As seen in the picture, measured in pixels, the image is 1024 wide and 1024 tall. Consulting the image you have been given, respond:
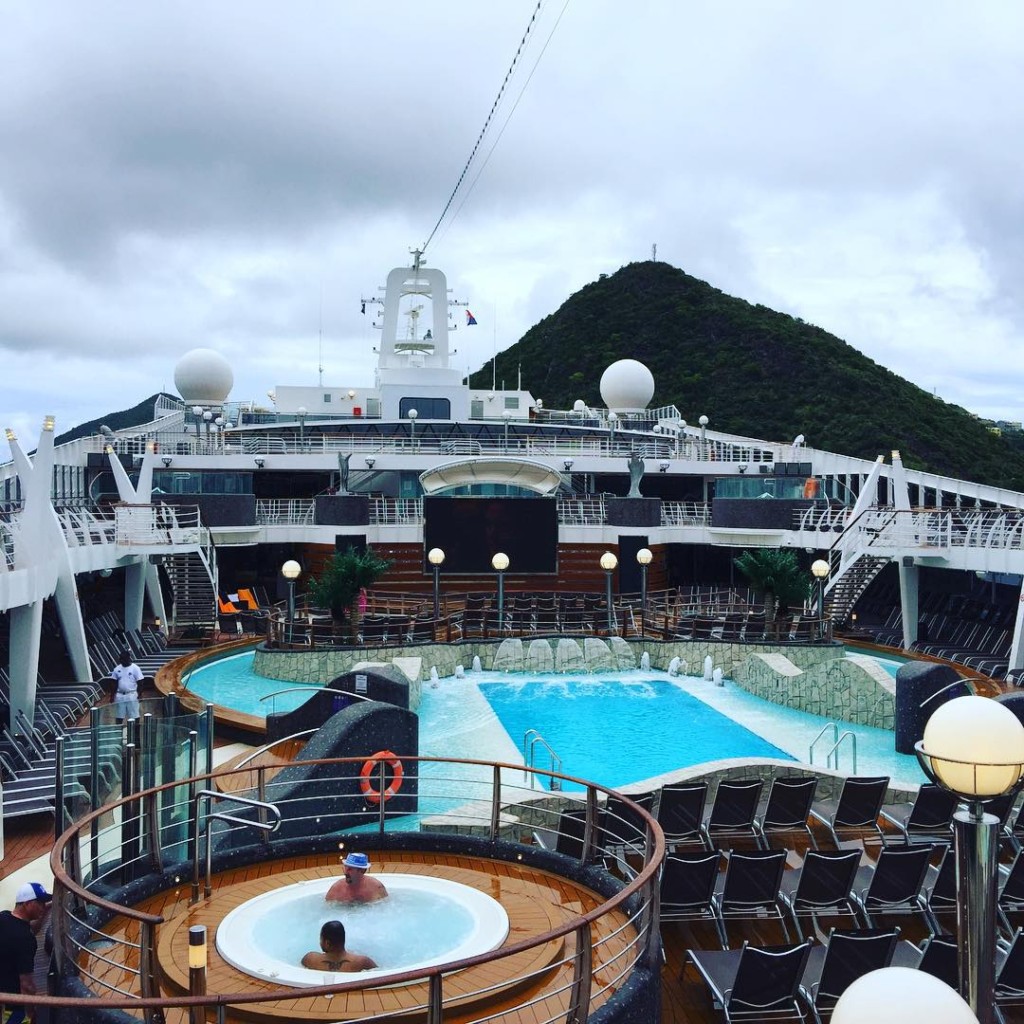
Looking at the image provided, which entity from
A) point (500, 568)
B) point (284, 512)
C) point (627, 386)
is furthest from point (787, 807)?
point (627, 386)

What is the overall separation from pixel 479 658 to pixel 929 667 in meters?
8.37

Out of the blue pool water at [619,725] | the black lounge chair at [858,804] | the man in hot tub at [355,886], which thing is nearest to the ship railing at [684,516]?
the blue pool water at [619,725]

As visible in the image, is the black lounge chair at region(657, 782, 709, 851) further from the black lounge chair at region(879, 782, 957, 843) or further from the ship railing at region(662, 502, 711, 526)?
the ship railing at region(662, 502, 711, 526)

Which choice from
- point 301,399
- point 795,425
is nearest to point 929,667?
point 301,399

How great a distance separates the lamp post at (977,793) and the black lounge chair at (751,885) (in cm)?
322

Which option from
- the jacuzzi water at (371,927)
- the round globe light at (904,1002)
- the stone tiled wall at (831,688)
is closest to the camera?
the round globe light at (904,1002)

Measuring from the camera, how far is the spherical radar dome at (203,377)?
35812 millimetres

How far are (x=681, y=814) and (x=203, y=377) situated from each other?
31295 mm

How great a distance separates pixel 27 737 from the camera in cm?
1138

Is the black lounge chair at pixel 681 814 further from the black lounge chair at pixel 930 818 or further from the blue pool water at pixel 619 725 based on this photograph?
the blue pool water at pixel 619 725

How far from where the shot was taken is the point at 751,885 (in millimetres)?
6488

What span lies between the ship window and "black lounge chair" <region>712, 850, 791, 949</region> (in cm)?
2905

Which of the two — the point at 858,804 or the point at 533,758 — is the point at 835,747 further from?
the point at 533,758

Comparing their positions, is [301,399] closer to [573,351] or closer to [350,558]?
[350,558]
